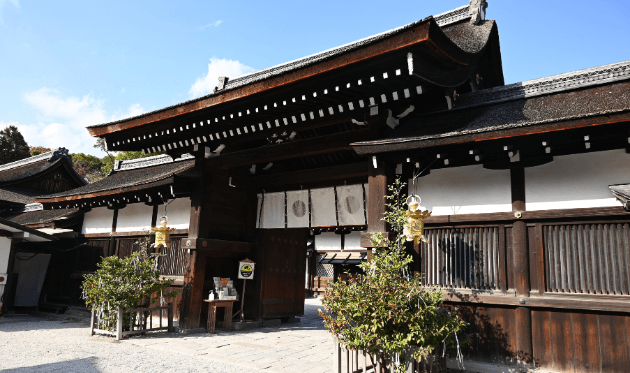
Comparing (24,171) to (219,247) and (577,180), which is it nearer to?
(219,247)

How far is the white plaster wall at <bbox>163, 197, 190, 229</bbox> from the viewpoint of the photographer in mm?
10398

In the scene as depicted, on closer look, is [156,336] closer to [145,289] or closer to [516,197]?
[145,289]

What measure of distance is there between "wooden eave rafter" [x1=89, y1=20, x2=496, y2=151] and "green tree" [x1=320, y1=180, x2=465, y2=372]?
293 cm

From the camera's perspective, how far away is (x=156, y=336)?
8336 millimetres

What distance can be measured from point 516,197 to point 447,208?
97 cm

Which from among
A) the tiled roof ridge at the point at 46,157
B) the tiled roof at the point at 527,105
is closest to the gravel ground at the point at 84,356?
the tiled roof at the point at 527,105

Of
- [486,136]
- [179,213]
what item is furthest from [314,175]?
[179,213]

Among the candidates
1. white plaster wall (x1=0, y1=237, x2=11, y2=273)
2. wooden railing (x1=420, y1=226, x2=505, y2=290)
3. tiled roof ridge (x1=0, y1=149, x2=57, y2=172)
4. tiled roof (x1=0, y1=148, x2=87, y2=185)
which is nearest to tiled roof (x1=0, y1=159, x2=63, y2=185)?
tiled roof (x1=0, y1=148, x2=87, y2=185)

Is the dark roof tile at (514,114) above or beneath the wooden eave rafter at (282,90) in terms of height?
beneath

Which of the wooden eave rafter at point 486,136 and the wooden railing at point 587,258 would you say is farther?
the wooden railing at point 587,258

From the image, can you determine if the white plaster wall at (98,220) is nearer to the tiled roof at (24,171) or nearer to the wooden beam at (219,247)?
the wooden beam at (219,247)

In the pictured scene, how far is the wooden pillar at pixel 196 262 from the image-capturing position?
8.89 metres

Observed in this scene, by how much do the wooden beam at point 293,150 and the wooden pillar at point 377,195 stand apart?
0.83 meters

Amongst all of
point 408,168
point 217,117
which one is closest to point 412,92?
point 408,168
